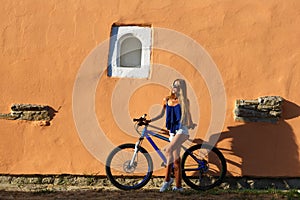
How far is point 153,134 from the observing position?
722 cm

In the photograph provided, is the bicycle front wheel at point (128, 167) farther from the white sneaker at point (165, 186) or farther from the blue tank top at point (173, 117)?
the blue tank top at point (173, 117)

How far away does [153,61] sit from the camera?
24.2 feet

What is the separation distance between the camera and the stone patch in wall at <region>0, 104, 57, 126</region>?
7.40 m

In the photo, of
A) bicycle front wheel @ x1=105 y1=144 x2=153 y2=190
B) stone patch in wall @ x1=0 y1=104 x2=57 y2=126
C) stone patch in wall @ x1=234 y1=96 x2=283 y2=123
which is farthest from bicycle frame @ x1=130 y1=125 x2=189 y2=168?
stone patch in wall @ x1=0 y1=104 x2=57 y2=126

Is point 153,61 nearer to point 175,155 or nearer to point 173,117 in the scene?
point 173,117

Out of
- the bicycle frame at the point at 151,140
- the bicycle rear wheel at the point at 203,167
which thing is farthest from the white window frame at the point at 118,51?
the bicycle rear wheel at the point at 203,167

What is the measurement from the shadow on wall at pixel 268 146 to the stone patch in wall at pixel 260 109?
0.26 feet

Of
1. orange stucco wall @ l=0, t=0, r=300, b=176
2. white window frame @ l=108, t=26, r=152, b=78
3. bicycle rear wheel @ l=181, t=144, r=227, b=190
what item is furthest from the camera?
white window frame @ l=108, t=26, r=152, b=78

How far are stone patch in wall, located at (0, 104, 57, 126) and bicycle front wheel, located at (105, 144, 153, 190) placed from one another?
1.03m

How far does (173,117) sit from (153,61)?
88cm

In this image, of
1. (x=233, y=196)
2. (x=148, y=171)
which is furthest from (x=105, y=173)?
(x=233, y=196)

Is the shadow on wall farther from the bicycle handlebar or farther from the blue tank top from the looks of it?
the bicycle handlebar

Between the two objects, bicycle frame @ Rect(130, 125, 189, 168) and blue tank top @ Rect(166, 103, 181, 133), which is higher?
blue tank top @ Rect(166, 103, 181, 133)

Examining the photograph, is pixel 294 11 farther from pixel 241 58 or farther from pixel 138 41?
pixel 138 41
